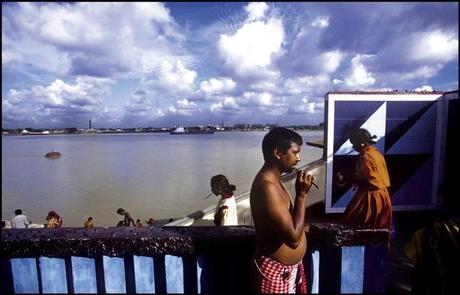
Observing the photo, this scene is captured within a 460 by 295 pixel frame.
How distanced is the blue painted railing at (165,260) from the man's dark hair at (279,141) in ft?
1.77

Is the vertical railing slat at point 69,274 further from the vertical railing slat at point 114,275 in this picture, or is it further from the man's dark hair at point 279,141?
the man's dark hair at point 279,141

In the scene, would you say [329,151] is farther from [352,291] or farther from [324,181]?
[352,291]

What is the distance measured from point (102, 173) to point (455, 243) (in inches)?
1380

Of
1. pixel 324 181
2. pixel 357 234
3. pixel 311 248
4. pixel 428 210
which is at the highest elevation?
pixel 357 234

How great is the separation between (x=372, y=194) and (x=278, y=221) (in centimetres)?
249

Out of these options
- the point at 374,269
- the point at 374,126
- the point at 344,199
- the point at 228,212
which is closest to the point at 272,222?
the point at 374,269

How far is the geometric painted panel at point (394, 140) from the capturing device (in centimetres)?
607

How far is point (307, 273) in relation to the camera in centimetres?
190

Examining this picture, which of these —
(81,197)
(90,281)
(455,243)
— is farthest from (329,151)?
(81,197)

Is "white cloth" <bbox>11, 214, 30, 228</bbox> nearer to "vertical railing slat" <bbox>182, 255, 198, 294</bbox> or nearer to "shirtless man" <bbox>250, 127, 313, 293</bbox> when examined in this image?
"vertical railing slat" <bbox>182, 255, 198, 294</bbox>

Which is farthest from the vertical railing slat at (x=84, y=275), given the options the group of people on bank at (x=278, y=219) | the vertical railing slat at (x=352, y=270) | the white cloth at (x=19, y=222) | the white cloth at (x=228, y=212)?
the white cloth at (x=19, y=222)

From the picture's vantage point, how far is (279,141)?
1.78m

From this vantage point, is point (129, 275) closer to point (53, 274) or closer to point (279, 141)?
point (53, 274)

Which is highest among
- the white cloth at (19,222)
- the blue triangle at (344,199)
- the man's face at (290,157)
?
the man's face at (290,157)
